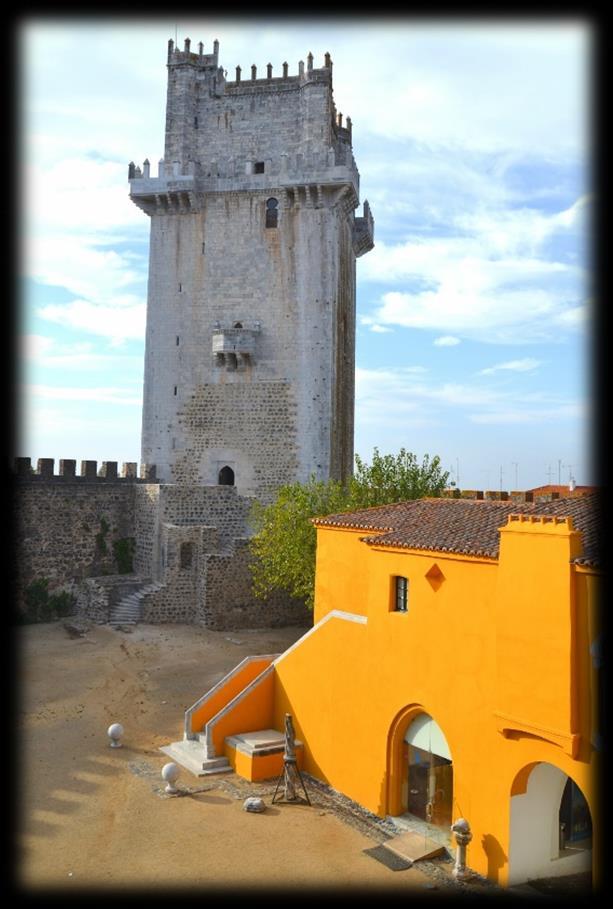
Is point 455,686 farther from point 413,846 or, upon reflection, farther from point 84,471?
point 84,471

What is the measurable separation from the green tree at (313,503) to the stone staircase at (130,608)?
5500 mm

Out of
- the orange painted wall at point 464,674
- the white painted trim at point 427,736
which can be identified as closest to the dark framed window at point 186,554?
the orange painted wall at point 464,674

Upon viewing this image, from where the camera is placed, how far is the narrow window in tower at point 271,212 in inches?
1236

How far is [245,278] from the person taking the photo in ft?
103

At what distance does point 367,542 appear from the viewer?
13648 mm

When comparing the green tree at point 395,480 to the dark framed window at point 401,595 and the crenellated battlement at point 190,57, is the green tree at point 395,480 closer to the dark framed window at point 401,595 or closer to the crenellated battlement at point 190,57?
the dark framed window at point 401,595

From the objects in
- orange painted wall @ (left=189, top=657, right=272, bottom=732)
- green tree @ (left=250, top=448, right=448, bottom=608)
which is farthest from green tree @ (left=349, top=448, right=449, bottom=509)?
orange painted wall @ (left=189, top=657, right=272, bottom=732)

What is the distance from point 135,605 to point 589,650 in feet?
63.7

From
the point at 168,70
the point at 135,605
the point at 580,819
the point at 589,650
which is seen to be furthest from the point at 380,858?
the point at 168,70

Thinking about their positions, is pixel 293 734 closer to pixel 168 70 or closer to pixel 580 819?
pixel 580 819

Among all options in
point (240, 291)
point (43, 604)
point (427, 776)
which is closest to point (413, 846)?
point (427, 776)

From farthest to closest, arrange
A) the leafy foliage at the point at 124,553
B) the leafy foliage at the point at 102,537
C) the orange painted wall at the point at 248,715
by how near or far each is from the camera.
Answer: the leafy foliage at the point at 124,553
the leafy foliage at the point at 102,537
the orange painted wall at the point at 248,715

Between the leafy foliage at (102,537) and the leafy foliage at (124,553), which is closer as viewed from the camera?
the leafy foliage at (102,537)

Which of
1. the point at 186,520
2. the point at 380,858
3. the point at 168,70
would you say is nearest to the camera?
the point at 380,858
